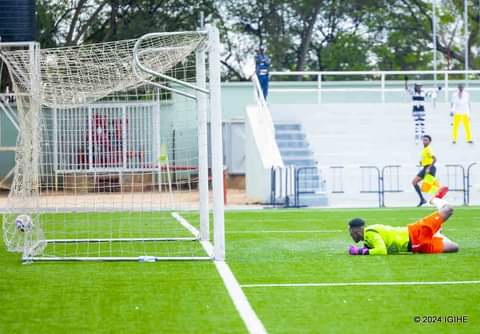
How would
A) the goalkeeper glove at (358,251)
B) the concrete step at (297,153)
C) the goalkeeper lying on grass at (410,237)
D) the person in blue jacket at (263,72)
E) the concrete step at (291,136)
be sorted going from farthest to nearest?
1. the concrete step at (291,136)
2. the concrete step at (297,153)
3. the person in blue jacket at (263,72)
4. the goalkeeper glove at (358,251)
5. the goalkeeper lying on grass at (410,237)

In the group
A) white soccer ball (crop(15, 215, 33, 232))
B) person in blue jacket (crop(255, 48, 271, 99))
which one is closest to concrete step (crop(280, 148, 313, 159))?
person in blue jacket (crop(255, 48, 271, 99))

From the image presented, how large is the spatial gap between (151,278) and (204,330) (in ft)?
10.2

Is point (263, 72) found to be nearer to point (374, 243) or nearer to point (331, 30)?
point (374, 243)

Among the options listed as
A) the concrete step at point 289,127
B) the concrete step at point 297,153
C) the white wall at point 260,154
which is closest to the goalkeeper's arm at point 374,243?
the white wall at point 260,154

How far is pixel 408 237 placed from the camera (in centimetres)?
1343

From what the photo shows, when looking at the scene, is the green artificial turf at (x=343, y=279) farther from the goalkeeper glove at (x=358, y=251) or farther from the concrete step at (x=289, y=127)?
the concrete step at (x=289, y=127)

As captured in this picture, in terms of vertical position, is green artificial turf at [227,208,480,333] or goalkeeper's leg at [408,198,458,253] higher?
goalkeeper's leg at [408,198,458,253]

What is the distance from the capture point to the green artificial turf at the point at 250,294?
351 inches

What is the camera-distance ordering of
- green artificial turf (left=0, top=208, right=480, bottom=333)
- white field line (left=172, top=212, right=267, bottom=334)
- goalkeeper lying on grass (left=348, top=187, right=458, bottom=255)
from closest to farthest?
white field line (left=172, top=212, right=267, bottom=334) < green artificial turf (left=0, top=208, right=480, bottom=333) < goalkeeper lying on grass (left=348, top=187, right=458, bottom=255)

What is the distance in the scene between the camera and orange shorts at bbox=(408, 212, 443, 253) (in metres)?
13.3

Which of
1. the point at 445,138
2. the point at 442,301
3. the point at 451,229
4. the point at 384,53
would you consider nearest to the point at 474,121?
the point at 445,138

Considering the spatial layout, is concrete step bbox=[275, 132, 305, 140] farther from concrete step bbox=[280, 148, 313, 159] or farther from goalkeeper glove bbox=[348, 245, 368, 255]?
goalkeeper glove bbox=[348, 245, 368, 255]

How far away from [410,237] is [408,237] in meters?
0.03

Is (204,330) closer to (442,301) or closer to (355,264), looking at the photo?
(442,301)
